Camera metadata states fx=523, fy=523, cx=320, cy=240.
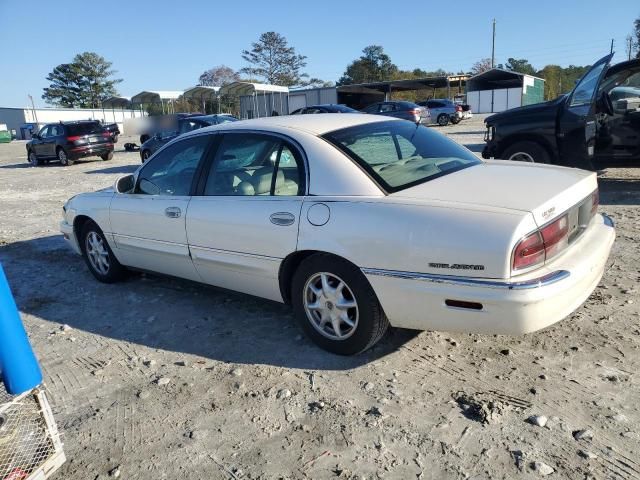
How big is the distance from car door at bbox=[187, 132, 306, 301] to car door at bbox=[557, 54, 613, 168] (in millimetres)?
5400

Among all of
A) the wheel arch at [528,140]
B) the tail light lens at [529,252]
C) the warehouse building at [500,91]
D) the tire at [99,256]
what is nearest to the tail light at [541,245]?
the tail light lens at [529,252]

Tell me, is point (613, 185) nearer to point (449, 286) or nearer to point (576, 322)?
point (576, 322)

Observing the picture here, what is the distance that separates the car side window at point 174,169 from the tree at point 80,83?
88767mm

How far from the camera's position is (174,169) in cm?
445

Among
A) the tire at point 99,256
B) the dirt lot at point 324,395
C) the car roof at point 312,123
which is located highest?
the car roof at point 312,123

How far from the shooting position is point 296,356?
3.50m

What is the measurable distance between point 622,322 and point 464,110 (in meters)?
32.1

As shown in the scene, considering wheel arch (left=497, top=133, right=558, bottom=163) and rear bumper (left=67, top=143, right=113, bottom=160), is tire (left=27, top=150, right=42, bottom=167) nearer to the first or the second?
rear bumper (left=67, top=143, right=113, bottom=160)

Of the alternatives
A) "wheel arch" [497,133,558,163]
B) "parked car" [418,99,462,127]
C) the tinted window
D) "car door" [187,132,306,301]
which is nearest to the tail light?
"car door" [187,132,306,301]

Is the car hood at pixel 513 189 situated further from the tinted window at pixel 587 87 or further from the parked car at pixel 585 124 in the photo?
the tinted window at pixel 587 87

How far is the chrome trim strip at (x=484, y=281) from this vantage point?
2.66 m

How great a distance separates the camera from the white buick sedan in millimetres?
2729

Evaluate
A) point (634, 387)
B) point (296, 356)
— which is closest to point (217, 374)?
point (296, 356)

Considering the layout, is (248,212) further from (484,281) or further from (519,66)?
(519,66)
